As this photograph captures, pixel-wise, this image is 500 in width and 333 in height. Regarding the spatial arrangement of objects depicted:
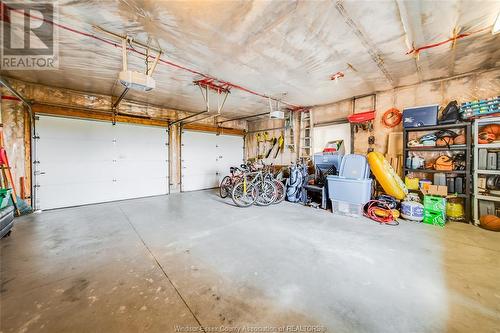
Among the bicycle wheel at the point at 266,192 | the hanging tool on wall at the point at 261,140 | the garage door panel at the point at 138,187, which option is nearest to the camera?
the bicycle wheel at the point at 266,192

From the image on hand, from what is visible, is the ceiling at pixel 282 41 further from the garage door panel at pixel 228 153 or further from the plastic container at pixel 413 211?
the garage door panel at pixel 228 153

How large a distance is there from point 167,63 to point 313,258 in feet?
12.5

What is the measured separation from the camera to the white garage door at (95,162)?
440 cm

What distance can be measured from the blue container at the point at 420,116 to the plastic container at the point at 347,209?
6.81 ft

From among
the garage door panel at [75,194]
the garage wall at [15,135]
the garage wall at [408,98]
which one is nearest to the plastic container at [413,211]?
the garage wall at [408,98]

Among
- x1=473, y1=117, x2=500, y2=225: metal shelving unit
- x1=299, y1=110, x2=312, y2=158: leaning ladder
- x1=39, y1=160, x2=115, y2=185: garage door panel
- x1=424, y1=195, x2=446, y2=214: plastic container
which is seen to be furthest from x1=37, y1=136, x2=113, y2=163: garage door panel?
x1=473, y1=117, x2=500, y2=225: metal shelving unit

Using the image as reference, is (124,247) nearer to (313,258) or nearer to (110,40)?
(313,258)

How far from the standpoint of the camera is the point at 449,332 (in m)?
1.29

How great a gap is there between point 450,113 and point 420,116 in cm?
44

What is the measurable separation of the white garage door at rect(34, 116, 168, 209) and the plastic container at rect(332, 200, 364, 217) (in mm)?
5304

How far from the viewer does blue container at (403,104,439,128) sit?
3.73 meters

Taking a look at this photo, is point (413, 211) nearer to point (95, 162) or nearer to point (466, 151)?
point (466, 151)

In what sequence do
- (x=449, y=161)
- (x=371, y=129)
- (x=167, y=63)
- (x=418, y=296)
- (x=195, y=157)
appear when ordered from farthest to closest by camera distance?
1. (x=195, y=157)
2. (x=371, y=129)
3. (x=449, y=161)
4. (x=167, y=63)
5. (x=418, y=296)

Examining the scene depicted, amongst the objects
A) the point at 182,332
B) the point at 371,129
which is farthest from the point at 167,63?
the point at 371,129
